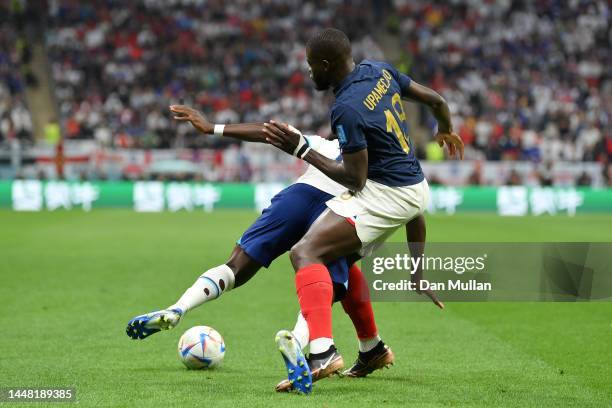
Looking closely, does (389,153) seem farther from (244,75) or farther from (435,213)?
(244,75)

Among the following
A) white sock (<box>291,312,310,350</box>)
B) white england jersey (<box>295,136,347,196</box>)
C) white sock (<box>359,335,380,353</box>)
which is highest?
white england jersey (<box>295,136,347,196</box>)

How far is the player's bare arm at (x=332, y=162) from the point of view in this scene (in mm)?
6070

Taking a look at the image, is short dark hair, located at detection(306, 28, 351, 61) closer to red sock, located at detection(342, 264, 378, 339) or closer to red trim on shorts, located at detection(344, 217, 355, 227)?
red trim on shorts, located at detection(344, 217, 355, 227)

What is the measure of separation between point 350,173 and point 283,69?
28.1m

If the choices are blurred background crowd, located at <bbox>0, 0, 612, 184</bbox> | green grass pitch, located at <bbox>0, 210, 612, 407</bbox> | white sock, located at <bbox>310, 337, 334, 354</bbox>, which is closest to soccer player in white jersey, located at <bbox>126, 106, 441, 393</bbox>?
green grass pitch, located at <bbox>0, 210, 612, 407</bbox>

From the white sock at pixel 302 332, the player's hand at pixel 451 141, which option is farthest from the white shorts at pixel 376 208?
the player's hand at pixel 451 141

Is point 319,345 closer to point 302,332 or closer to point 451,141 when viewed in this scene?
point 302,332

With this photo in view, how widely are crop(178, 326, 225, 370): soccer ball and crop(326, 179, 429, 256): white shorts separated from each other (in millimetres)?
1245

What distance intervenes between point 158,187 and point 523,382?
783 inches

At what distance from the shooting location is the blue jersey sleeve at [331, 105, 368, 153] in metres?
6.04

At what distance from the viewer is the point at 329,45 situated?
244 inches

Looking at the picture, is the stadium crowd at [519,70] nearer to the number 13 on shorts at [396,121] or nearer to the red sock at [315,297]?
the number 13 on shorts at [396,121]

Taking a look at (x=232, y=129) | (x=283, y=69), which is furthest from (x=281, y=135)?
(x=283, y=69)

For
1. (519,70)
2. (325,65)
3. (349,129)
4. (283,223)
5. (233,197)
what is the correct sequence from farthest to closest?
(519,70) < (233,197) < (283,223) < (325,65) < (349,129)
